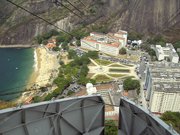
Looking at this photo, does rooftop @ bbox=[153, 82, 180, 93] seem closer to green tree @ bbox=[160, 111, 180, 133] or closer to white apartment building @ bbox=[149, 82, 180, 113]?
white apartment building @ bbox=[149, 82, 180, 113]

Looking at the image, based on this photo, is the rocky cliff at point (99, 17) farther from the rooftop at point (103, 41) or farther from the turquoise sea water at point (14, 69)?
the rooftop at point (103, 41)

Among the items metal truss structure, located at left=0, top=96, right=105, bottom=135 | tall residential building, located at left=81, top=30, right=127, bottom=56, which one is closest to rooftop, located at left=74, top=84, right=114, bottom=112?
tall residential building, located at left=81, top=30, right=127, bottom=56

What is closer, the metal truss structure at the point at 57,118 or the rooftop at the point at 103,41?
the metal truss structure at the point at 57,118

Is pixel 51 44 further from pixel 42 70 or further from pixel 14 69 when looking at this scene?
pixel 14 69

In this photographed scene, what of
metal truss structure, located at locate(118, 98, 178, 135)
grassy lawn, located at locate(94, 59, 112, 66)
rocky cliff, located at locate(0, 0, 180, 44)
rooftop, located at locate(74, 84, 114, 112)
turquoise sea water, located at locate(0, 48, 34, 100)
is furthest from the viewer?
rocky cliff, located at locate(0, 0, 180, 44)

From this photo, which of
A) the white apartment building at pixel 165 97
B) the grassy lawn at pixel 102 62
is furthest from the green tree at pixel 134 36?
the white apartment building at pixel 165 97
